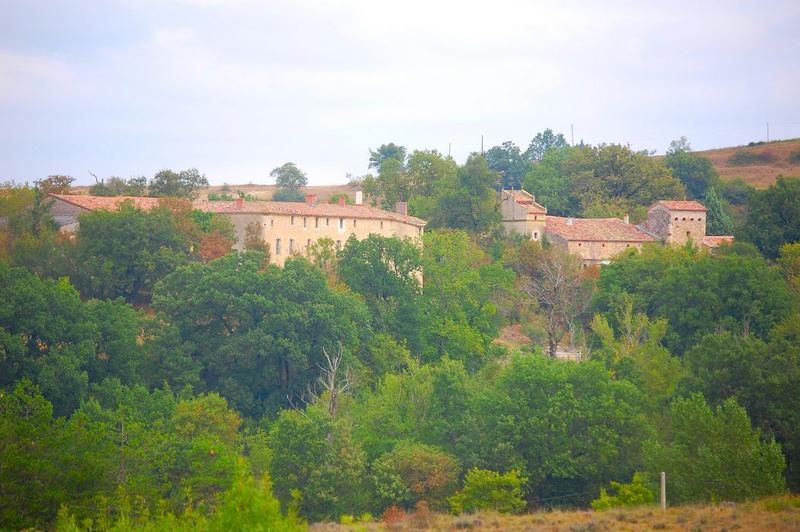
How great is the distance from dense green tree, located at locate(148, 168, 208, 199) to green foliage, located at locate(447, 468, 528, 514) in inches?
1640

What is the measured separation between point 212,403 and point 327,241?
20.3 meters

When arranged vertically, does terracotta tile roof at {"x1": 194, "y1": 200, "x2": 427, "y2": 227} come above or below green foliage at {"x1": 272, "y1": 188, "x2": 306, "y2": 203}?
below

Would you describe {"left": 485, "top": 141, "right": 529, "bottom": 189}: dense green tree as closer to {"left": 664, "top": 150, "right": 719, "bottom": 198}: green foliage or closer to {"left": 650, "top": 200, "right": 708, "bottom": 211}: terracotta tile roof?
{"left": 664, "top": 150, "right": 719, "bottom": 198}: green foliage

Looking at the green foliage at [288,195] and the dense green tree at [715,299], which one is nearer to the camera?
the dense green tree at [715,299]

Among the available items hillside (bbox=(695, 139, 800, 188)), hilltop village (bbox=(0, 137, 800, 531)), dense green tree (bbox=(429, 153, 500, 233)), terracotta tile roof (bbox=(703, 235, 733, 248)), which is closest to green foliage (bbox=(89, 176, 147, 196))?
hilltop village (bbox=(0, 137, 800, 531))

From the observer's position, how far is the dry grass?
2561 centimetres

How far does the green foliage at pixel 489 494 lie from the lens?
34.9 meters

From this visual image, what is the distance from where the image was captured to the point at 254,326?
5028cm

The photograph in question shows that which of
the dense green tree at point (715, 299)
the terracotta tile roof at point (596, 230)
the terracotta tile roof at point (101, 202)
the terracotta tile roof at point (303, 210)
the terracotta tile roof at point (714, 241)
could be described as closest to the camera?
the dense green tree at point (715, 299)

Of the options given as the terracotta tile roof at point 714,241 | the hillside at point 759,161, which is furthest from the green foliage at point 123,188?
the hillside at point 759,161

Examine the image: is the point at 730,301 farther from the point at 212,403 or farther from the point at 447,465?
the point at 212,403

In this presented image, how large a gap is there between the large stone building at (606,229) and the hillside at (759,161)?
3502cm

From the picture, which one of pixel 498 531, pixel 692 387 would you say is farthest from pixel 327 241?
pixel 498 531

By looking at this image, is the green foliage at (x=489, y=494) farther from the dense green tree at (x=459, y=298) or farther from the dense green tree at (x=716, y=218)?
the dense green tree at (x=716, y=218)
